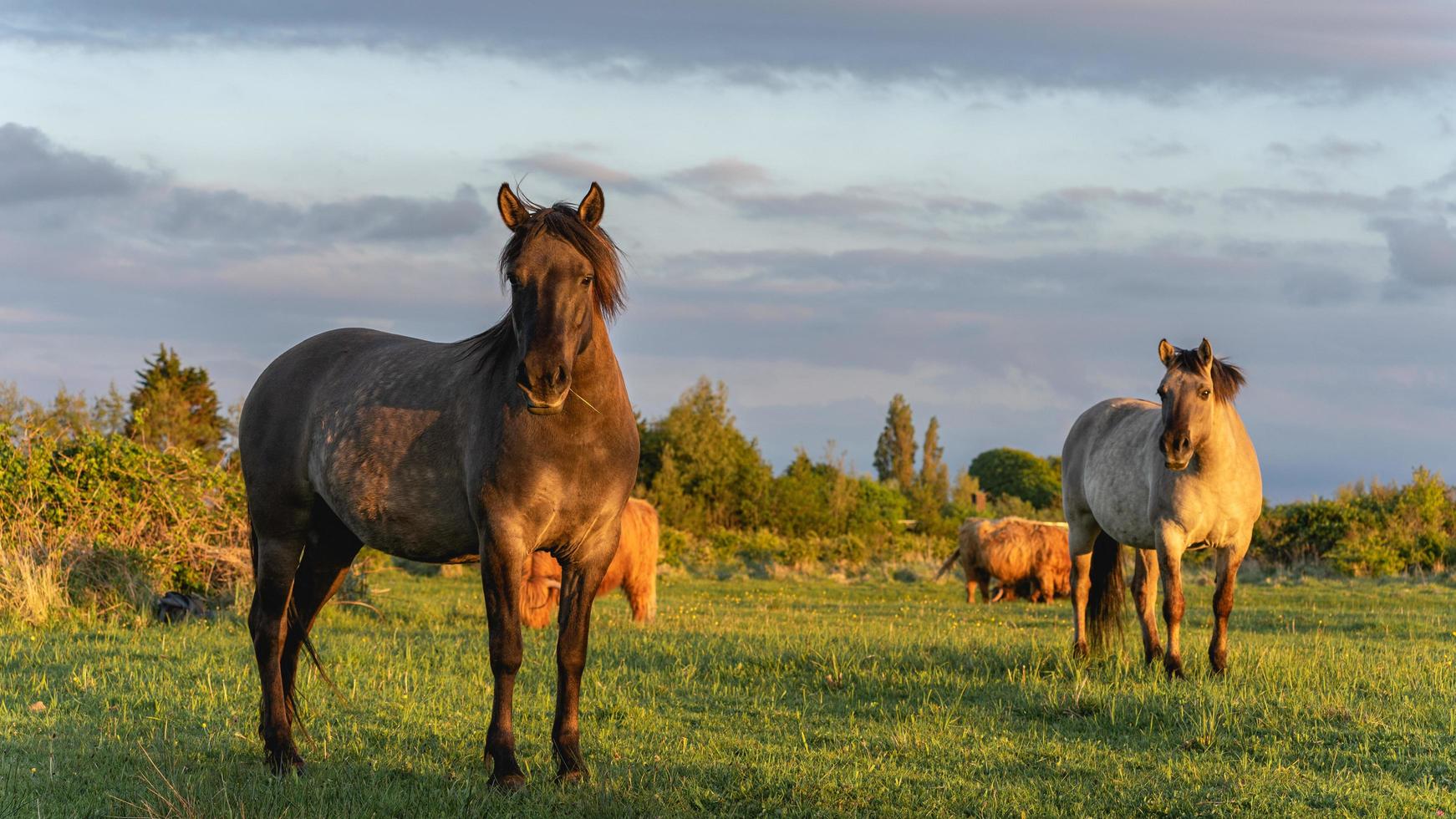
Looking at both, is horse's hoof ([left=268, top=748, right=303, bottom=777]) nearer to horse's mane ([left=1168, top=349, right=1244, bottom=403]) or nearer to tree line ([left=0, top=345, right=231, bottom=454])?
horse's mane ([left=1168, top=349, right=1244, bottom=403])

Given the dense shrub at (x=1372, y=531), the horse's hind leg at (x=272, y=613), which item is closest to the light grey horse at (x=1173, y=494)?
the horse's hind leg at (x=272, y=613)

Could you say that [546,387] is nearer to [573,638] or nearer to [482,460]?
[482,460]

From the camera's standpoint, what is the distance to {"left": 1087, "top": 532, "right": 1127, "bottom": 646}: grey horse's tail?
1059 cm

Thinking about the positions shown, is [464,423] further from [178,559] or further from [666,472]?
[666,472]

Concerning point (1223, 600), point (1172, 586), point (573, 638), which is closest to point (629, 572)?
point (1172, 586)

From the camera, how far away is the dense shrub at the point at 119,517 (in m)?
12.9

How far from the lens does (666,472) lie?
4603 cm

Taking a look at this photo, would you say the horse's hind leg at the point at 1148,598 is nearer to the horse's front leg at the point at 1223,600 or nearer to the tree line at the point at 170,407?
the horse's front leg at the point at 1223,600

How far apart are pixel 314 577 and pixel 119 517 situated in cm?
857

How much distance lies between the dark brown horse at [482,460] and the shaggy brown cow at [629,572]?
730 centimetres

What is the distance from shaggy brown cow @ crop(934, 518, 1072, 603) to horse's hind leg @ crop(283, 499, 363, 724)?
15.6 m

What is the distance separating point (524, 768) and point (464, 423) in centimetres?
178

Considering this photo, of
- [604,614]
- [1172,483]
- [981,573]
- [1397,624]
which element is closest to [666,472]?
[981,573]

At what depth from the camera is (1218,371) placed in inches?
364
